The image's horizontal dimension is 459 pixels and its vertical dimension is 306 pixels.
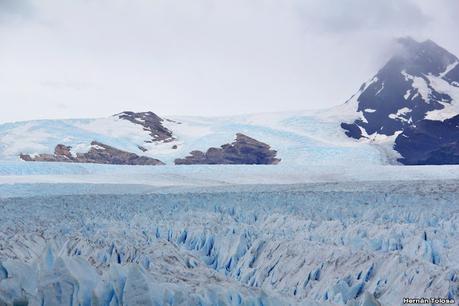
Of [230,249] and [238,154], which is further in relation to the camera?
[238,154]

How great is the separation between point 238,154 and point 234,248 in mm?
30756

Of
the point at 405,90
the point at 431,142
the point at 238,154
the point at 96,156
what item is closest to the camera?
the point at 96,156

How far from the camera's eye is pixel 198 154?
37.2 metres

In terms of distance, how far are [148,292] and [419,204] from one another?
9088 mm

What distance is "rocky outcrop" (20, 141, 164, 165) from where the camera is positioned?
112 ft

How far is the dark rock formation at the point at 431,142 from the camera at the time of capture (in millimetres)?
43594

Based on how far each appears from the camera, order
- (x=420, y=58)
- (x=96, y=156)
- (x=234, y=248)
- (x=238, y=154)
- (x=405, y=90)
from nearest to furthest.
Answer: (x=234, y=248), (x=96, y=156), (x=238, y=154), (x=405, y=90), (x=420, y=58)

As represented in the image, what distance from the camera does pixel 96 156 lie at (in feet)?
117

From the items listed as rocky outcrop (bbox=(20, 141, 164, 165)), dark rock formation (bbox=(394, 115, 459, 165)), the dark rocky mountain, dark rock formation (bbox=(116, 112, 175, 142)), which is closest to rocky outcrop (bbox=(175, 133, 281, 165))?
rocky outcrop (bbox=(20, 141, 164, 165))

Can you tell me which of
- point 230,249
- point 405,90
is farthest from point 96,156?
point 405,90

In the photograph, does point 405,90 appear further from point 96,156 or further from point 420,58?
point 96,156

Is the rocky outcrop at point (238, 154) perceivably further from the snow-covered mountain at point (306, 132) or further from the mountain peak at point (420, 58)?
the mountain peak at point (420, 58)

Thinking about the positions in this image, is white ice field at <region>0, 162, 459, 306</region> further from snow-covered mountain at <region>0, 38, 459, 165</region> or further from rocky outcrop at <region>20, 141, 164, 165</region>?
rocky outcrop at <region>20, 141, 164, 165</region>

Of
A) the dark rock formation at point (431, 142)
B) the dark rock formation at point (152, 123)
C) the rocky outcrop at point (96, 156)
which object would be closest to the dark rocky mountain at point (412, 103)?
the dark rock formation at point (431, 142)
